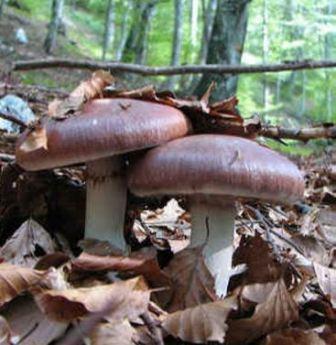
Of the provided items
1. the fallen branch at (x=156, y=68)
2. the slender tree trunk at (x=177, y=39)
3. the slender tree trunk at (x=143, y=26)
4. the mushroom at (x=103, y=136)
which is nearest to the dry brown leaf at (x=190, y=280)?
the mushroom at (x=103, y=136)

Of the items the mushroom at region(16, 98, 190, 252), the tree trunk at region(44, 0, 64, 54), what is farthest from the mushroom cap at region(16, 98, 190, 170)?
the tree trunk at region(44, 0, 64, 54)

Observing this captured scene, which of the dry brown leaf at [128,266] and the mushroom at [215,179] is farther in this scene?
the dry brown leaf at [128,266]

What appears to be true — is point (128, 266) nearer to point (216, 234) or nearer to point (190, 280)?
point (190, 280)

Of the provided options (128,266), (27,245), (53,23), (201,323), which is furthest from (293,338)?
(53,23)

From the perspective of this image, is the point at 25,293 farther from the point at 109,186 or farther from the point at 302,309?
the point at 302,309

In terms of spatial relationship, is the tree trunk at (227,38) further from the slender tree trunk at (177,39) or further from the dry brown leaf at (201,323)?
the slender tree trunk at (177,39)
